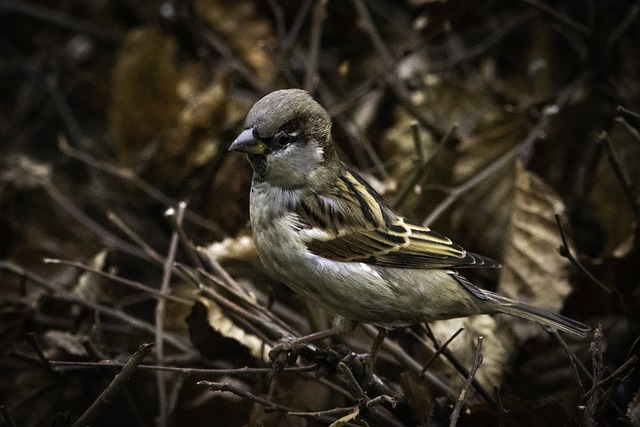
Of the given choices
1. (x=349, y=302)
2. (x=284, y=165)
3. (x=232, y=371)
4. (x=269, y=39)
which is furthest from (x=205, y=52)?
(x=232, y=371)

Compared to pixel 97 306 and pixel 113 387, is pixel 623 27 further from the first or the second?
pixel 113 387

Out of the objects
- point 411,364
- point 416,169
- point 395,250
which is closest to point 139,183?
point 416,169

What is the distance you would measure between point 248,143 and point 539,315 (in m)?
0.88

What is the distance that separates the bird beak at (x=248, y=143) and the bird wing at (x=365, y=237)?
0.72ft

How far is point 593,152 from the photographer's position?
3301 mm

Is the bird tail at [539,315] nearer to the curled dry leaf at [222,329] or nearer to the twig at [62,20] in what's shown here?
the curled dry leaf at [222,329]

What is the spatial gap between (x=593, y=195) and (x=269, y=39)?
5.27 feet

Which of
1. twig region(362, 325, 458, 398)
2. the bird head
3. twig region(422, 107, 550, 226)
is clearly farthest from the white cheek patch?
twig region(422, 107, 550, 226)

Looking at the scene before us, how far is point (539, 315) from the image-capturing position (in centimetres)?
234

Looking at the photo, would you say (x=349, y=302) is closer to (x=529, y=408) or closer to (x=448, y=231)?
(x=529, y=408)

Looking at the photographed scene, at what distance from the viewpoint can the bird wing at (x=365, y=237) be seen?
2438mm

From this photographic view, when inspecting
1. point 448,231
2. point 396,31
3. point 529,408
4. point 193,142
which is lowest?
point 529,408

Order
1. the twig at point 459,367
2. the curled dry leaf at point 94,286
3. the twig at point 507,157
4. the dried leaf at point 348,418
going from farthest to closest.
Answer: the twig at point 507,157
the curled dry leaf at point 94,286
the twig at point 459,367
the dried leaf at point 348,418

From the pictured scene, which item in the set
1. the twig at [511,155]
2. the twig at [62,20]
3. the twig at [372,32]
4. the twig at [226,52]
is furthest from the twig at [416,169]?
the twig at [62,20]
